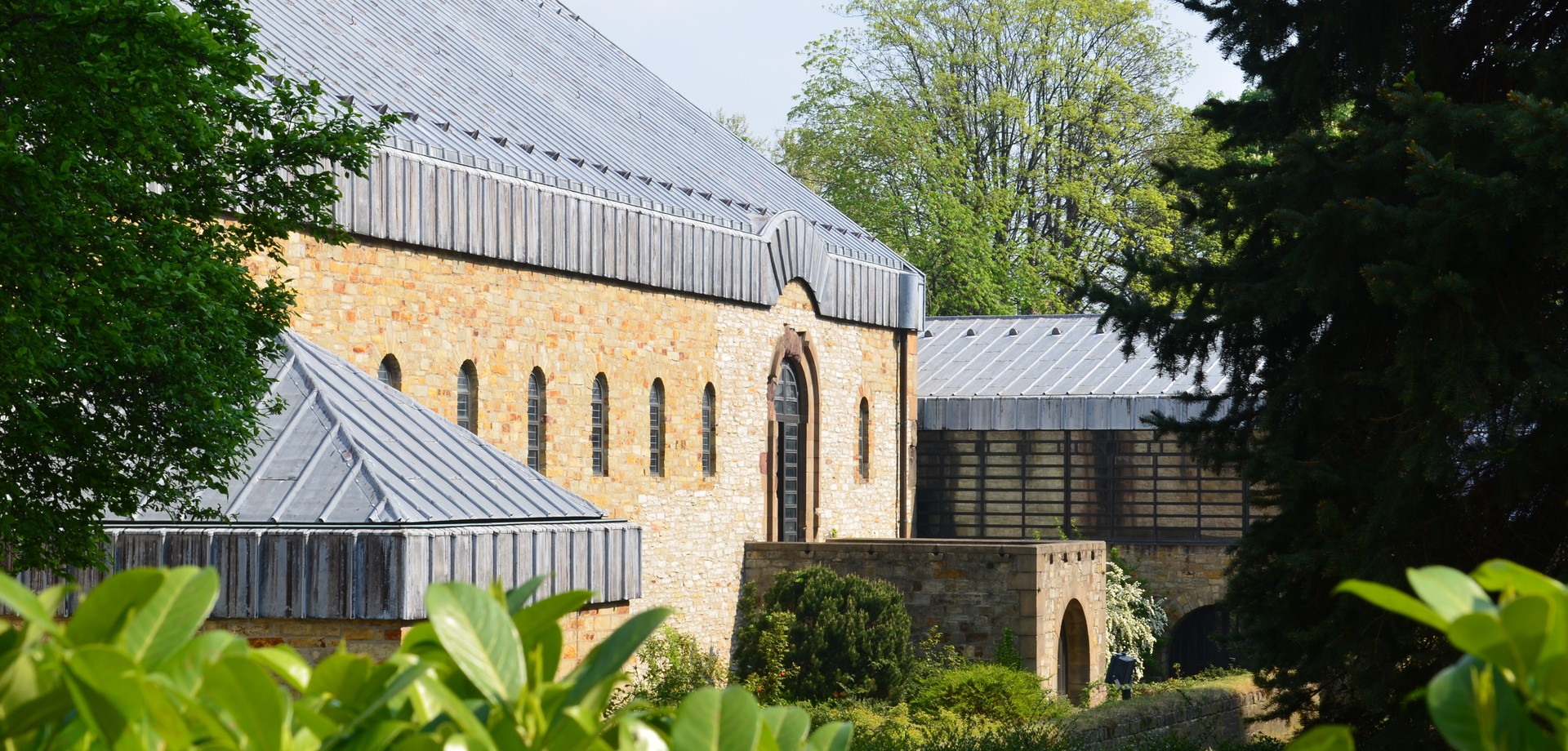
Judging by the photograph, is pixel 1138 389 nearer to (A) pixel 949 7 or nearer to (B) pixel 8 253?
(A) pixel 949 7

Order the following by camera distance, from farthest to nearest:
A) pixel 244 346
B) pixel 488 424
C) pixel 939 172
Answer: pixel 939 172 → pixel 488 424 → pixel 244 346

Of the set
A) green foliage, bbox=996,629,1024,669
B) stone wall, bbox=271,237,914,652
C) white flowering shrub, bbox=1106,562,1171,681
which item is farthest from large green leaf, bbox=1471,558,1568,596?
white flowering shrub, bbox=1106,562,1171,681

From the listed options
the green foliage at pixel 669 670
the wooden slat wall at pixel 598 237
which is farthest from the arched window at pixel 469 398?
the green foliage at pixel 669 670

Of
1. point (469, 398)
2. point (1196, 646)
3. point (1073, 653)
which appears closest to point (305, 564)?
point (469, 398)

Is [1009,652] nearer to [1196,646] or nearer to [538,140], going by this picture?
[1196,646]

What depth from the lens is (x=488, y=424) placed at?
1938 cm

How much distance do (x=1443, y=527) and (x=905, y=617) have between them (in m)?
11.8

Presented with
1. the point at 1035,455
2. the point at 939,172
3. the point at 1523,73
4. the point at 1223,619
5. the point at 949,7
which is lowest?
the point at 1223,619

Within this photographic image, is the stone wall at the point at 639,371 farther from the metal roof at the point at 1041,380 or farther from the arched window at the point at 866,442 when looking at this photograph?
the metal roof at the point at 1041,380

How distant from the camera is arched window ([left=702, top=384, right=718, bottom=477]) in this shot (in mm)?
23734

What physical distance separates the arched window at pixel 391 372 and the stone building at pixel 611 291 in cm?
2

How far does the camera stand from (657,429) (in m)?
22.7

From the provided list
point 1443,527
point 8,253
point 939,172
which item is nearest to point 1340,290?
point 1443,527

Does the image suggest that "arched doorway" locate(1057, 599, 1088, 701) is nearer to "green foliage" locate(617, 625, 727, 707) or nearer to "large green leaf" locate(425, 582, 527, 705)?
"green foliage" locate(617, 625, 727, 707)
